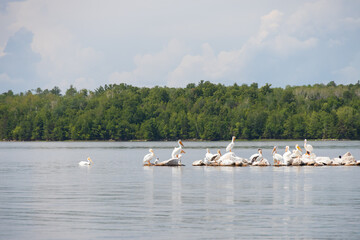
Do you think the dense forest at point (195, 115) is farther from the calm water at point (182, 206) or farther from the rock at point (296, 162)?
the calm water at point (182, 206)

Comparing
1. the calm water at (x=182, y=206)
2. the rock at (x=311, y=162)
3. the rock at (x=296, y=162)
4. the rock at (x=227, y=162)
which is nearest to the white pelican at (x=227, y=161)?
the rock at (x=227, y=162)

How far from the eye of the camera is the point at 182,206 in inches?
700

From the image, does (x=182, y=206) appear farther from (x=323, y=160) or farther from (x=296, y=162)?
(x=323, y=160)

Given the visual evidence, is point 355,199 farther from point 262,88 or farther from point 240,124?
point 262,88

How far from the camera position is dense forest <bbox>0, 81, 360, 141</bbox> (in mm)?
118750

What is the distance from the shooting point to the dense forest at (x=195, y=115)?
11875cm

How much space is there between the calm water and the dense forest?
297 feet

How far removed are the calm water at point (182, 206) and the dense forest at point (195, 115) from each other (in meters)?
90.6

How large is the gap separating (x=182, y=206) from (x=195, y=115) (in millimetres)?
111055

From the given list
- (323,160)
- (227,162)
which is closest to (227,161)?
(227,162)

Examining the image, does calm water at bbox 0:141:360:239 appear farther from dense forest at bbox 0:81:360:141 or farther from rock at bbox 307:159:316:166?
dense forest at bbox 0:81:360:141

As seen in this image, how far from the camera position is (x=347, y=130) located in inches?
4523

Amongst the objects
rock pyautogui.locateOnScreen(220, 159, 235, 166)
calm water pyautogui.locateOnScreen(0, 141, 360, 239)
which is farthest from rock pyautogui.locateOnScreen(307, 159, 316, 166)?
calm water pyautogui.locateOnScreen(0, 141, 360, 239)

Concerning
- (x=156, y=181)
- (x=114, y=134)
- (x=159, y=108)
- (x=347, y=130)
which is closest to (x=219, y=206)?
(x=156, y=181)
